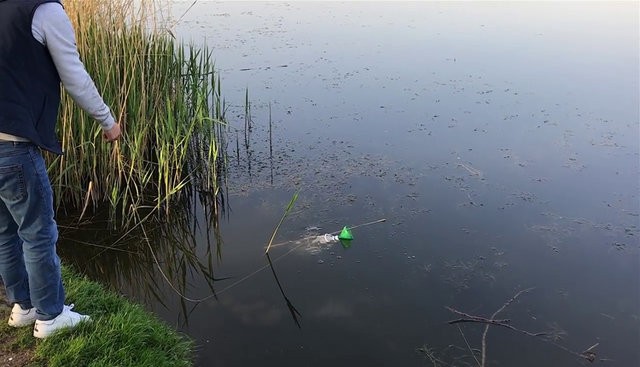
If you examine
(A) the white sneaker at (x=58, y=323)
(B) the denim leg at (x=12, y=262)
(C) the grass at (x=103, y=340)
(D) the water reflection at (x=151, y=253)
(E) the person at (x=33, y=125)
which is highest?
(E) the person at (x=33, y=125)

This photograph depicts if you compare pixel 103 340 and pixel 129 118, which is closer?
pixel 103 340

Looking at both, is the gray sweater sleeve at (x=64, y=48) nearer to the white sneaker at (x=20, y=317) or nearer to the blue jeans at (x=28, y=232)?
the blue jeans at (x=28, y=232)

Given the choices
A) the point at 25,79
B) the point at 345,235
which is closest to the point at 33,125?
the point at 25,79

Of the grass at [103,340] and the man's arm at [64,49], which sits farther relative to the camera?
the grass at [103,340]

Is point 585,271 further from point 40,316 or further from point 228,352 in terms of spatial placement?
point 40,316

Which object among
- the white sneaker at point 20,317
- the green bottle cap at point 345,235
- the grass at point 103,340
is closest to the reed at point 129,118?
the green bottle cap at point 345,235

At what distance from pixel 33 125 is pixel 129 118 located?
2.23 meters

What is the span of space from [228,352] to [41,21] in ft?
6.39

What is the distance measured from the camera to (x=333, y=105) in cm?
646

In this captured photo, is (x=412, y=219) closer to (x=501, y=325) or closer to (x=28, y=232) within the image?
(x=501, y=325)

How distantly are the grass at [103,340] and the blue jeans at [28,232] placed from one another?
14cm

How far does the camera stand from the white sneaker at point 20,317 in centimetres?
241

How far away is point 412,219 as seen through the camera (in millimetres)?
4258

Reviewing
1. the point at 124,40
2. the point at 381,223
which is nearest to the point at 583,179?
the point at 381,223
